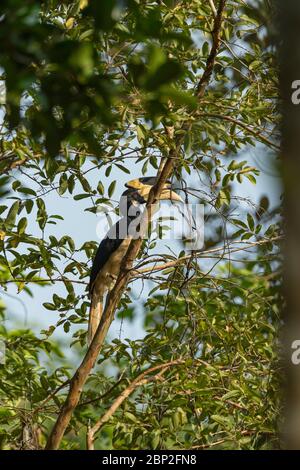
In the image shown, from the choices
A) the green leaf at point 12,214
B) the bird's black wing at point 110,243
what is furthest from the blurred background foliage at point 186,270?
the bird's black wing at point 110,243

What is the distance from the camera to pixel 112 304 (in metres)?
3.40

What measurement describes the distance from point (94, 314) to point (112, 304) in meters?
0.73

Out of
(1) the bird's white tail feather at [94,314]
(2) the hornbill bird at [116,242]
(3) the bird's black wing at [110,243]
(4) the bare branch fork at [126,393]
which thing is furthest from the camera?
(3) the bird's black wing at [110,243]

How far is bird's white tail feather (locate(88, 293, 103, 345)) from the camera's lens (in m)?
3.91

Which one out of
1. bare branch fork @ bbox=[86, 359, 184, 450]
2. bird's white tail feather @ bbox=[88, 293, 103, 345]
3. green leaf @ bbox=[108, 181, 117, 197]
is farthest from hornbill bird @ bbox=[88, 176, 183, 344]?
bare branch fork @ bbox=[86, 359, 184, 450]

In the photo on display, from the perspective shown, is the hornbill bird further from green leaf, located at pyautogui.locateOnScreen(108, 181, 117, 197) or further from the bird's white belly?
green leaf, located at pyautogui.locateOnScreen(108, 181, 117, 197)

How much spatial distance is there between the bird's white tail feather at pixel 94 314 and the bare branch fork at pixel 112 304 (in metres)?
0.50

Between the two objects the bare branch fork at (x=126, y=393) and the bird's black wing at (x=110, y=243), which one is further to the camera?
the bird's black wing at (x=110, y=243)

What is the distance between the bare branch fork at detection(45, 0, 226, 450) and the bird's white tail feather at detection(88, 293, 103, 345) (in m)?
0.50

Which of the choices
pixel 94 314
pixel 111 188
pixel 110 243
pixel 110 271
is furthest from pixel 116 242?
pixel 111 188

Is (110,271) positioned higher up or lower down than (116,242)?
lower down

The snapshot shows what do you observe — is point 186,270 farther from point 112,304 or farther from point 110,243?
point 110,243

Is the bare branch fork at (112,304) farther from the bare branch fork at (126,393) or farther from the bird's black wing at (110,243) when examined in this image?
the bird's black wing at (110,243)

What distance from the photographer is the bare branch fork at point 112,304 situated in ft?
10.5
